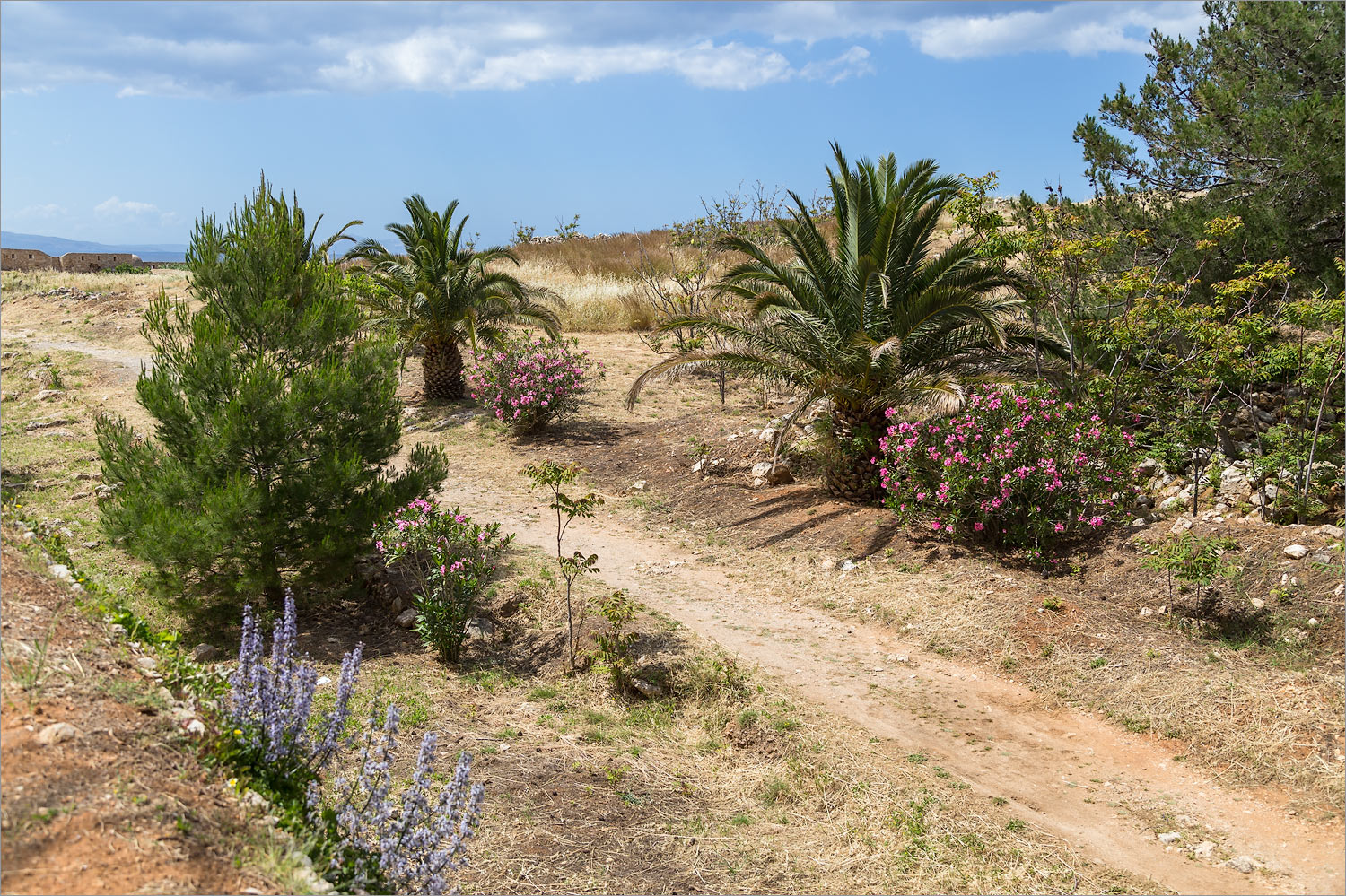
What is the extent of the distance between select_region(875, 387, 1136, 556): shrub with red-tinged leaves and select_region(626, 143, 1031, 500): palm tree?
725mm

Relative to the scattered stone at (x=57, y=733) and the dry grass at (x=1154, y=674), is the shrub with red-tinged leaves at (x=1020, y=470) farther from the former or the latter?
the scattered stone at (x=57, y=733)

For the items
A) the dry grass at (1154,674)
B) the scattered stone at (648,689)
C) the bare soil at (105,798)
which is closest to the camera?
the bare soil at (105,798)

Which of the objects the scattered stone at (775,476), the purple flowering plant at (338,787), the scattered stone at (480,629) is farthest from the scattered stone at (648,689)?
the scattered stone at (775,476)

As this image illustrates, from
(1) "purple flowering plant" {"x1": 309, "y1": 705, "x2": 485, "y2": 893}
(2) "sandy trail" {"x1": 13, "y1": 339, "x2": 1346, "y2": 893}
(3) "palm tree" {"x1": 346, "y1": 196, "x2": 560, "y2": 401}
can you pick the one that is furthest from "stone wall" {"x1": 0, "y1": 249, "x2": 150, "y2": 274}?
(1) "purple flowering plant" {"x1": 309, "y1": 705, "x2": 485, "y2": 893}

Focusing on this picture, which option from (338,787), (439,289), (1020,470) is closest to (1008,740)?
(1020,470)

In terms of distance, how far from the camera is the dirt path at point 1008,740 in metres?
4.60

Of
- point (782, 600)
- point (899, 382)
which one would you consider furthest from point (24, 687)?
point (899, 382)

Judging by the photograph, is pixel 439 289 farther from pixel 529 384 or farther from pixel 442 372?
pixel 529 384

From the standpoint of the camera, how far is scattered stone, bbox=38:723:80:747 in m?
3.37

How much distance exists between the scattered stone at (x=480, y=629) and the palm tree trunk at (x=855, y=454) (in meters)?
4.41

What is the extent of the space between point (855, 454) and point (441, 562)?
485cm

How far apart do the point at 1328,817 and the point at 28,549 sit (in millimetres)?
8208

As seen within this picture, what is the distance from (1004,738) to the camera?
Result: 593cm

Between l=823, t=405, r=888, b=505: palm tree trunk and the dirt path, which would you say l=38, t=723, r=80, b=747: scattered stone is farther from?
l=823, t=405, r=888, b=505: palm tree trunk
